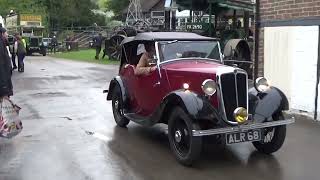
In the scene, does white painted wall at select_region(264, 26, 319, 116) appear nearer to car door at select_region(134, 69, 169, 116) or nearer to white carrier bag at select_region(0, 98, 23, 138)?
car door at select_region(134, 69, 169, 116)

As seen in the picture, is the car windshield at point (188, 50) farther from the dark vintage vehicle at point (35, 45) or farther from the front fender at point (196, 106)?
the dark vintage vehicle at point (35, 45)

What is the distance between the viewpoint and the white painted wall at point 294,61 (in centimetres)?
1112

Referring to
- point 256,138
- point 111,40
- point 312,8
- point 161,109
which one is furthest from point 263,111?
point 111,40

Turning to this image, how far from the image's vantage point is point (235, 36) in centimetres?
2092

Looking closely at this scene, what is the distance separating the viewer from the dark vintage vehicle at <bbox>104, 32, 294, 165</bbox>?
7.34 meters

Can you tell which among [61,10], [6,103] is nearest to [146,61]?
[6,103]

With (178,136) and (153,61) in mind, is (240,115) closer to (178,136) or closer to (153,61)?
(178,136)

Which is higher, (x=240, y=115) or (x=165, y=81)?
(x=165, y=81)

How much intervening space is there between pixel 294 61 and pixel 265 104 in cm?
405

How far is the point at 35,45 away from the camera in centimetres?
4594

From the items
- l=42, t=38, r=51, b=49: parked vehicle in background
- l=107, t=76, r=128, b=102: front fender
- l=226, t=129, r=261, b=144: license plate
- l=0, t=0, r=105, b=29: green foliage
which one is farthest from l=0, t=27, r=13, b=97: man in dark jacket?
l=0, t=0, r=105, b=29: green foliage

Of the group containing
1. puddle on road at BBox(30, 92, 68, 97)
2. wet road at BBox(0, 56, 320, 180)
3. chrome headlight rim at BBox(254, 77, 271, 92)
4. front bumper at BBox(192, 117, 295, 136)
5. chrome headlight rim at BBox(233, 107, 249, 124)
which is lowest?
wet road at BBox(0, 56, 320, 180)

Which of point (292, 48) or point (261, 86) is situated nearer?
point (261, 86)

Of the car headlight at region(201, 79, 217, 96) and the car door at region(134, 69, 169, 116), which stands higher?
the car headlight at region(201, 79, 217, 96)
